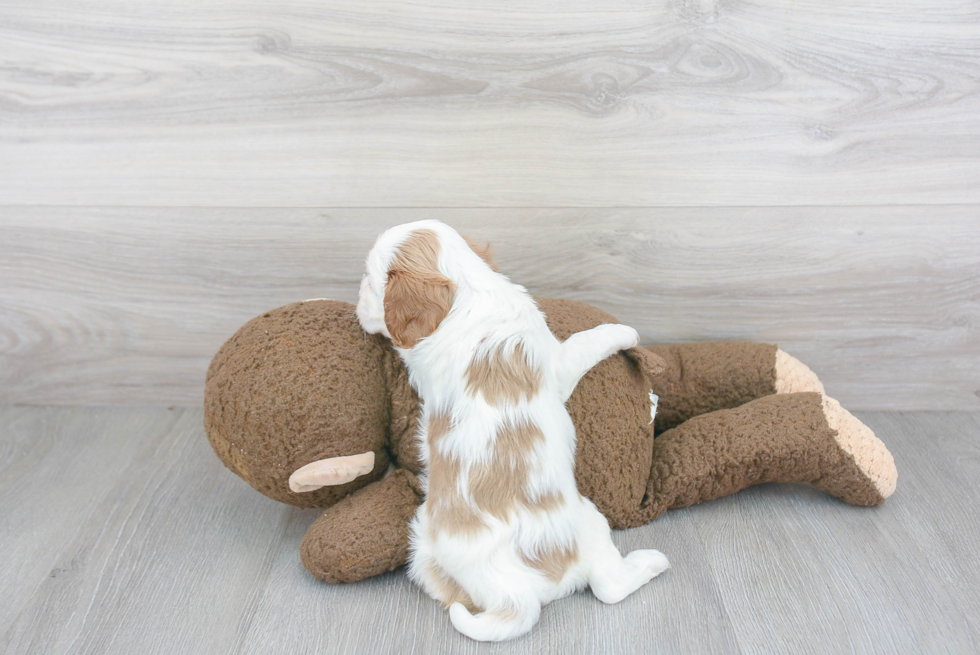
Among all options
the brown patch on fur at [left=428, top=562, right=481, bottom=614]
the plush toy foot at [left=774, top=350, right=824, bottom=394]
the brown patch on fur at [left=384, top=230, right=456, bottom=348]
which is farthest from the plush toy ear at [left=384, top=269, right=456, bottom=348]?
the plush toy foot at [left=774, top=350, right=824, bottom=394]

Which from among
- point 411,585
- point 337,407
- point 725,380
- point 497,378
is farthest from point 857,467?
point 337,407

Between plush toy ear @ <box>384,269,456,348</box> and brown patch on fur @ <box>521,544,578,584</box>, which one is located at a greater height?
plush toy ear @ <box>384,269,456,348</box>

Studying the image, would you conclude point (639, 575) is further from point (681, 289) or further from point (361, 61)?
point (361, 61)

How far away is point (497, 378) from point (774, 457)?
20.2 inches

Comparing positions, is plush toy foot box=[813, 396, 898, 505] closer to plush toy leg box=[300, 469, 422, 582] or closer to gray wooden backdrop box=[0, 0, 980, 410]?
gray wooden backdrop box=[0, 0, 980, 410]

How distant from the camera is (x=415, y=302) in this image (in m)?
0.98

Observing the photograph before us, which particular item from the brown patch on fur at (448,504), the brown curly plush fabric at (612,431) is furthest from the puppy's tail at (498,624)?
the brown curly plush fabric at (612,431)

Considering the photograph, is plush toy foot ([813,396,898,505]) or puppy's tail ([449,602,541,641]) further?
plush toy foot ([813,396,898,505])

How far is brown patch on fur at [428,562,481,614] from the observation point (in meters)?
1.00

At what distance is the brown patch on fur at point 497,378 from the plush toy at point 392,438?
0.16 m

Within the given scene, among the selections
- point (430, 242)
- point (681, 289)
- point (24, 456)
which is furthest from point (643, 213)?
point (24, 456)

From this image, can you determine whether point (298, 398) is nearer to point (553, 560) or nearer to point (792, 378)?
point (553, 560)

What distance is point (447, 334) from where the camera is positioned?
39.4 inches

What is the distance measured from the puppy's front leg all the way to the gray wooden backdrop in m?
0.30
